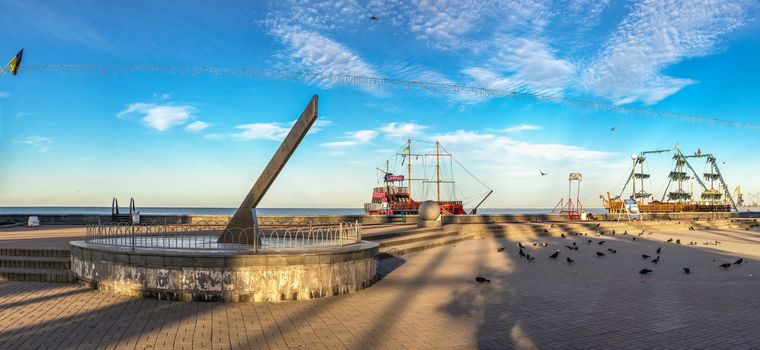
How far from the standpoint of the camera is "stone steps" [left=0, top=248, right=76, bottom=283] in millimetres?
11758

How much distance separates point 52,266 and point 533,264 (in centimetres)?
1379

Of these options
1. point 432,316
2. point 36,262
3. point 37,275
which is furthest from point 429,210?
point 37,275

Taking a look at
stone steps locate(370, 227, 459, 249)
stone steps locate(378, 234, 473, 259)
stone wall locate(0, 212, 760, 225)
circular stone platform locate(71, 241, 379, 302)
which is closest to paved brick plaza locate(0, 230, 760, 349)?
circular stone platform locate(71, 241, 379, 302)

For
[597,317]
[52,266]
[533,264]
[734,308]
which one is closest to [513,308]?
[597,317]

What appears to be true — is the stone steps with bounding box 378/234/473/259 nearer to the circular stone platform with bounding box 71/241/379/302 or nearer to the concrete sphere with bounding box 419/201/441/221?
the concrete sphere with bounding box 419/201/441/221

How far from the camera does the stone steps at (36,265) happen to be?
38.6ft

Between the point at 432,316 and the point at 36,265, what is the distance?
10.4 m

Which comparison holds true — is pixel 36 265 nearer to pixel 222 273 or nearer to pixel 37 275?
pixel 37 275

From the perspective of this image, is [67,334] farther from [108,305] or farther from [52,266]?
[52,266]

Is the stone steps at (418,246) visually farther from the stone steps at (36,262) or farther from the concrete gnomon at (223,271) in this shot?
the stone steps at (36,262)

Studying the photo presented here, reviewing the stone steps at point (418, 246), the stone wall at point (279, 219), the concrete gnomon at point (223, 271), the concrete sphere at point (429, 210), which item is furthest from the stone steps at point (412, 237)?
the concrete gnomon at point (223, 271)

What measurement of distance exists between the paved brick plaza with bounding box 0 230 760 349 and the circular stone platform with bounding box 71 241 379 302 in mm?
315

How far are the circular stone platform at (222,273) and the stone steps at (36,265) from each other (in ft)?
6.52

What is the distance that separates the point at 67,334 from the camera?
23.6 ft
